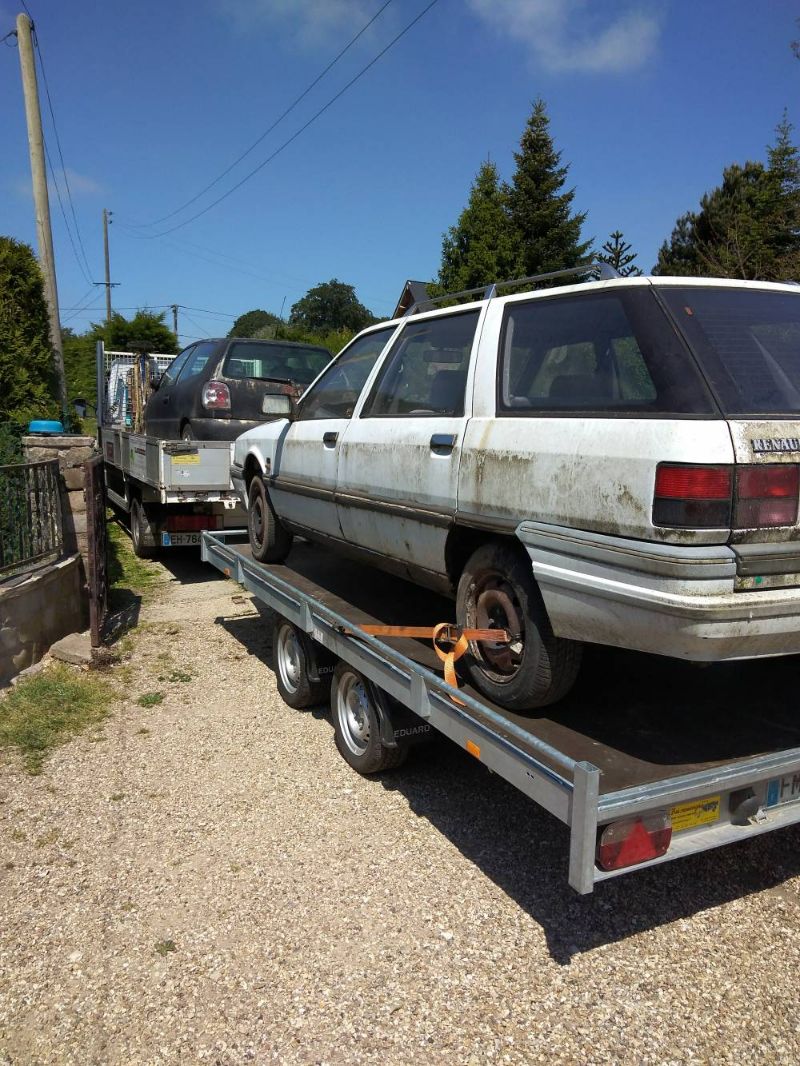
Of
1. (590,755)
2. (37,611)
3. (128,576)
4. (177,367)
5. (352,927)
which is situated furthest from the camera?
(177,367)

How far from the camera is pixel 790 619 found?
8.08 feet

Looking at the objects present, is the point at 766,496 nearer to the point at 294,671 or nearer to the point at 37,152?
the point at 294,671

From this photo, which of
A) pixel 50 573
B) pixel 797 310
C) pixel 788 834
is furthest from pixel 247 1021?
pixel 50 573

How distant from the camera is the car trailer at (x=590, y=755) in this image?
2.42m

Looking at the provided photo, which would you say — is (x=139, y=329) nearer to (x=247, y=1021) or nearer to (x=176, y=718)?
(x=176, y=718)

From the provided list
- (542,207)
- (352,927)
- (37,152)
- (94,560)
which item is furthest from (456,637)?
(542,207)

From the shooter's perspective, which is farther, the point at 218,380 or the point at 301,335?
A: the point at 301,335

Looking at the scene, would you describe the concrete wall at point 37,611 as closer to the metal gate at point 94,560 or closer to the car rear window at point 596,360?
the metal gate at point 94,560

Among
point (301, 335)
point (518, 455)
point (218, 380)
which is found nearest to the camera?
point (518, 455)

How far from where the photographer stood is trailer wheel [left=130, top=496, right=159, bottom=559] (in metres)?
9.18

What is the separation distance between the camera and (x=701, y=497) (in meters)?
2.36

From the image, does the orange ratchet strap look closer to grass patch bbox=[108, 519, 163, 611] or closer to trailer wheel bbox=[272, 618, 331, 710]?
trailer wheel bbox=[272, 618, 331, 710]

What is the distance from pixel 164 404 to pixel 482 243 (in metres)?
13.4

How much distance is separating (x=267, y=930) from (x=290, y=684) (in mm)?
2335
